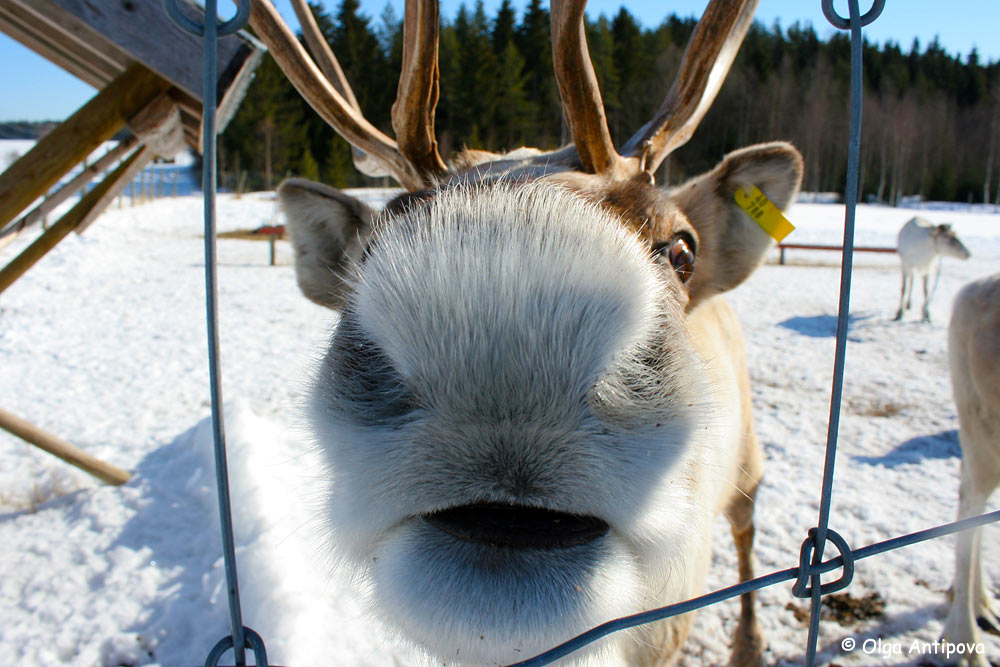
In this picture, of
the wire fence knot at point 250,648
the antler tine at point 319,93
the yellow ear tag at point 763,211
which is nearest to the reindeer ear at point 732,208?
the yellow ear tag at point 763,211

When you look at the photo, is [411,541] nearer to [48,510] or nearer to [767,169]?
[767,169]

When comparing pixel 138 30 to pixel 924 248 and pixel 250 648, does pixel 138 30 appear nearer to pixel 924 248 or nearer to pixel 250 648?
pixel 250 648

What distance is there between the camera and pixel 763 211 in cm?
223

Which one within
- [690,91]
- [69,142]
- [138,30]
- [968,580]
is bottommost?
[968,580]

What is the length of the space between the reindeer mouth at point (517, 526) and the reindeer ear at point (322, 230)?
1364 millimetres

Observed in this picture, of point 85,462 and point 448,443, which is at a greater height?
point 448,443

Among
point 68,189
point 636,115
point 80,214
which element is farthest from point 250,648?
point 636,115

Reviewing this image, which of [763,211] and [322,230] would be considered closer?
[763,211]

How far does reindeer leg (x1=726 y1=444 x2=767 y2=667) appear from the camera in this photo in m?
2.82

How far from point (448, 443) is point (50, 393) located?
6.37 metres

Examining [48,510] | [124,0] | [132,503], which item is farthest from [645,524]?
[48,510]

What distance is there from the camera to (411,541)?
3.57 ft

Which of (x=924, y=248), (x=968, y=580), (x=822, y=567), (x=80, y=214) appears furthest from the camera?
(x=924, y=248)

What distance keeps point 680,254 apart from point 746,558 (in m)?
2.36
